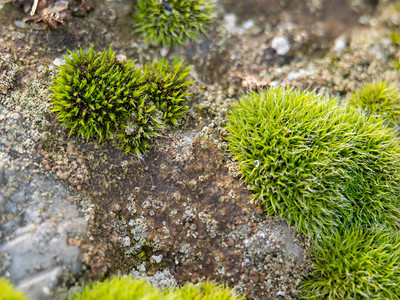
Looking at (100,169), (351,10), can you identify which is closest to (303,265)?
(100,169)

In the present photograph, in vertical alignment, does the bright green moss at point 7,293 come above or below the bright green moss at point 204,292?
above

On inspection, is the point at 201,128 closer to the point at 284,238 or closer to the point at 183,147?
the point at 183,147

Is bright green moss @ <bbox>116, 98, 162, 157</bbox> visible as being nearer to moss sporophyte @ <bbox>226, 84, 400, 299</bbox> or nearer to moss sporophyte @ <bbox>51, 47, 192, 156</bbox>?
moss sporophyte @ <bbox>51, 47, 192, 156</bbox>

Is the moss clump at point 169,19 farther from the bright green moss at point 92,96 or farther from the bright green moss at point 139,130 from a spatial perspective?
the bright green moss at point 139,130

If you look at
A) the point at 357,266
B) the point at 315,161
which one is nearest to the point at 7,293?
the point at 315,161

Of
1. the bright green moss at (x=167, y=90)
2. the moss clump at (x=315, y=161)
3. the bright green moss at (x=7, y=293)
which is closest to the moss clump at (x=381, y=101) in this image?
the moss clump at (x=315, y=161)

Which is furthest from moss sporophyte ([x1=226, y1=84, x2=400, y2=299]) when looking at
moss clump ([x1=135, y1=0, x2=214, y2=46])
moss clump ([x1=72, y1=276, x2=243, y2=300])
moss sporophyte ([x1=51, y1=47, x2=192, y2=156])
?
moss clump ([x1=135, y1=0, x2=214, y2=46])
